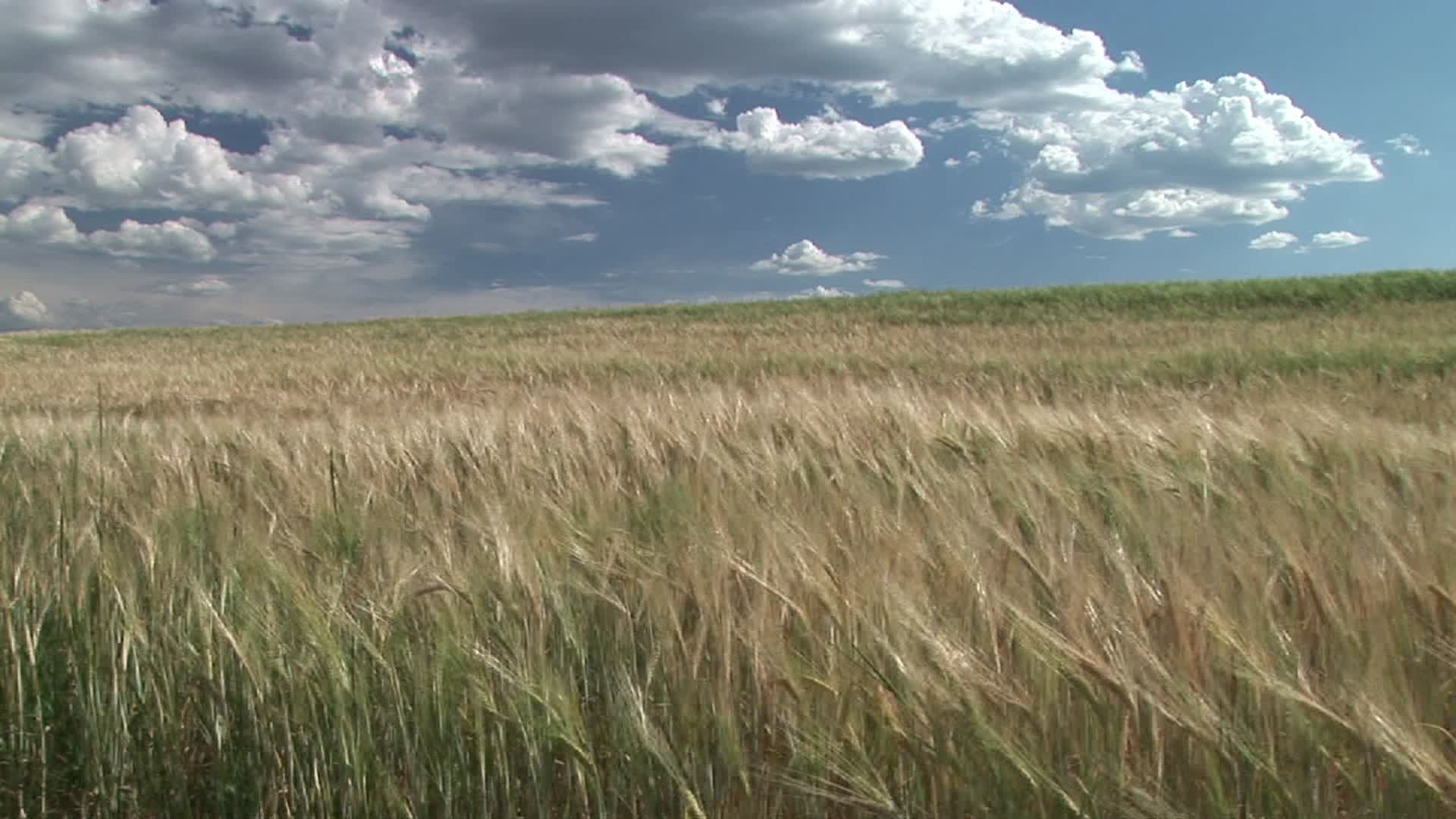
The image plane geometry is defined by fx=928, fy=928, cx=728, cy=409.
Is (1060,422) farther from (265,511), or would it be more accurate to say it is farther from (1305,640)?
(265,511)

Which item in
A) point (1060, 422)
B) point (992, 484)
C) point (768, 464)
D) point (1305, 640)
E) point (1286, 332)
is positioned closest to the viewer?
point (1305, 640)

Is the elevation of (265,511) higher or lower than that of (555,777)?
higher

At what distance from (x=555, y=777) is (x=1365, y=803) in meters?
0.96

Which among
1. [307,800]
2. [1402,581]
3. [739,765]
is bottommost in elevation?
[307,800]

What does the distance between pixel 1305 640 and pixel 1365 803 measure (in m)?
0.39

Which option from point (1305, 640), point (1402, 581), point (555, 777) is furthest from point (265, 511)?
point (1402, 581)

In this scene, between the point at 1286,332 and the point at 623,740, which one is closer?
the point at 623,740

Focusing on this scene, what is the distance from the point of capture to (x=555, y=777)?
4.09ft

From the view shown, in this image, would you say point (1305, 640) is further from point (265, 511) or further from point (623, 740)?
point (265, 511)

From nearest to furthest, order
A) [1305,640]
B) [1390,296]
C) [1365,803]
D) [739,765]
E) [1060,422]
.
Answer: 1. [1365,803]
2. [739,765]
3. [1305,640]
4. [1060,422]
5. [1390,296]

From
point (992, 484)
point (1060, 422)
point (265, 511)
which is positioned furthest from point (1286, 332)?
point (265, 511)

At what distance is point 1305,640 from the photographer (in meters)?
1.35

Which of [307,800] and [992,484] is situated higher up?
[992,484]

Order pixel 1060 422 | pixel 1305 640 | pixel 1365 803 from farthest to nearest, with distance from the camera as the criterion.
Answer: pixel 1060 422, pixel 1305 640, pixel 1365 803
